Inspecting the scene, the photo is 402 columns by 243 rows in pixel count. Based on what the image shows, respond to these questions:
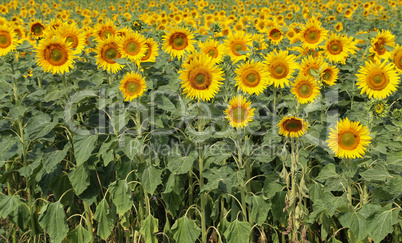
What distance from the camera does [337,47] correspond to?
12.4 ft

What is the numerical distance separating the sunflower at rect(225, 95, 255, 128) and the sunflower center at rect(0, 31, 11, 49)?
2176mm

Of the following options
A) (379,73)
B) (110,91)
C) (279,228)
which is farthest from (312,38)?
(110,91)

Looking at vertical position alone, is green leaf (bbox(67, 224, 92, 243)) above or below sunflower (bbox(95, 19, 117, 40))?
below

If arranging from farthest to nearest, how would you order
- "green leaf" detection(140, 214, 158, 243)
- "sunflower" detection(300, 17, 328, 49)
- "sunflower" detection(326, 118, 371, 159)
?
"sunflower" detection(300, 17, 328, 49), "green leaf" detection(140, 214, 158, 243), "sunflower" detection(326, 118, 371, 159)

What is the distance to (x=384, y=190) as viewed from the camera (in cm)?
261

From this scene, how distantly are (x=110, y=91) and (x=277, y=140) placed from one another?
1.42 metres

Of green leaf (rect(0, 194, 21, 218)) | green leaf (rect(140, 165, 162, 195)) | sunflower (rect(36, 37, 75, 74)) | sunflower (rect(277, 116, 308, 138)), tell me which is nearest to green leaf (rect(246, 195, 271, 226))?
sunflower (rect(277, 116, 308, 138))

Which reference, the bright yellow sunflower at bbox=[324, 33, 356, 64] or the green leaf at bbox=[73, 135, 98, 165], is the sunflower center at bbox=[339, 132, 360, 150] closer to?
the bright yellow sunflower at bbox=[324, 33, 356, 64]

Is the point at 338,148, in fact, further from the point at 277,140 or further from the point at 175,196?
the point at 175,196

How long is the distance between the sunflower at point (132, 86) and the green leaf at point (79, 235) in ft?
3.94

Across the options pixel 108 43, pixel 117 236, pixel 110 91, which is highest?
pixel 108 43

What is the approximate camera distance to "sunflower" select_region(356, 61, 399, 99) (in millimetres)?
3074

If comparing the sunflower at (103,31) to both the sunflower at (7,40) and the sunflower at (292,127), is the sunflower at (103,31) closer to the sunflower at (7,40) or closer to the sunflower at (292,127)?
the sunflower at (7,40)

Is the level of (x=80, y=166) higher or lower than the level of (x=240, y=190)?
higher
